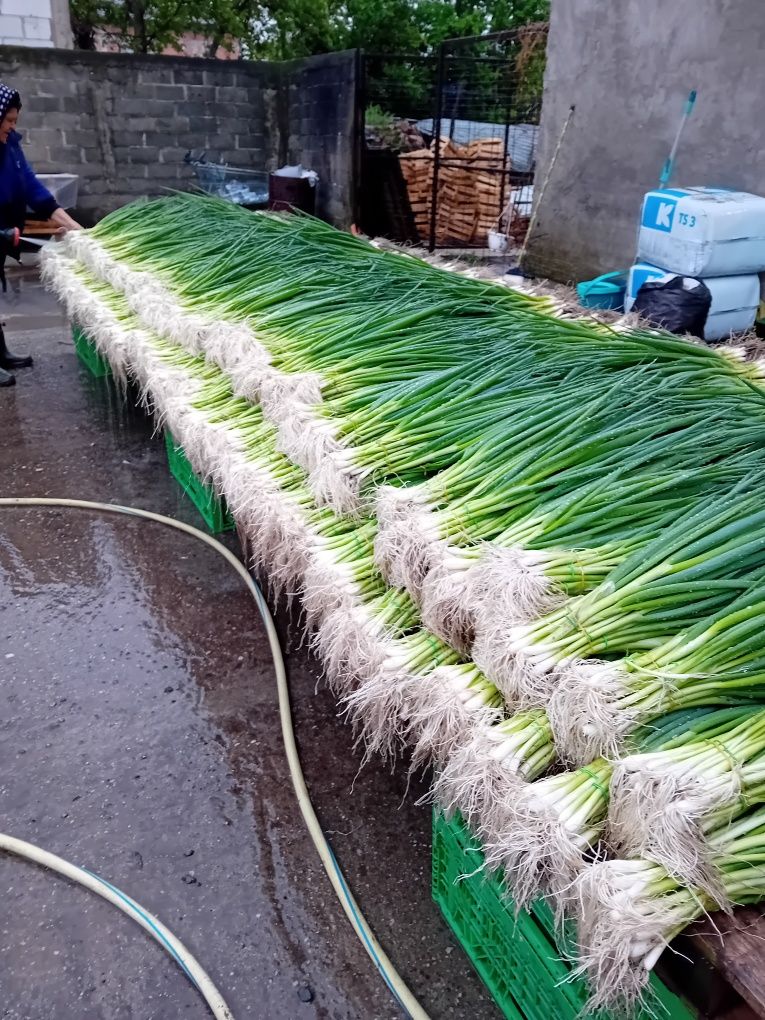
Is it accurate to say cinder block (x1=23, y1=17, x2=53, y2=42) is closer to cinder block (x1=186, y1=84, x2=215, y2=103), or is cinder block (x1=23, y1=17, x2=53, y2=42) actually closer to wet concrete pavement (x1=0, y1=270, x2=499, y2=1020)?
cinder block (x1=186, y1=84, x2=215, y2=103)

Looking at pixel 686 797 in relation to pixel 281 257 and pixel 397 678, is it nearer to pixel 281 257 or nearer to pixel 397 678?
pixel 397 678

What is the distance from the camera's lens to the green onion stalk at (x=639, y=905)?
1.03m

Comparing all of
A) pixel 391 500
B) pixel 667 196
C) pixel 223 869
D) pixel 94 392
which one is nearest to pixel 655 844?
pixel 391 500

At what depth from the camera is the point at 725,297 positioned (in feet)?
13.6

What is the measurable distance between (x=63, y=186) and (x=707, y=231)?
644 centimetres

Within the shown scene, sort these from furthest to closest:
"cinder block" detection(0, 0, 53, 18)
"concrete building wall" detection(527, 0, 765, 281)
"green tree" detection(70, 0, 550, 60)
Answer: "green tree" detection(70, 0, 550, 60) < "cinder block" detection(0, 0, 53, 18) < "concrete building wall" detection(527, 0, 765, 281)

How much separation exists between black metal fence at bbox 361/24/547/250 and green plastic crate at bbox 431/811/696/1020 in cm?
696

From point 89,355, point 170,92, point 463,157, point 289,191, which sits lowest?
point 89,355

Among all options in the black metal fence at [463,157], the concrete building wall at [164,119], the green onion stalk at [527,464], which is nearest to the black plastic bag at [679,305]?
the green onion stalk at [527,464]

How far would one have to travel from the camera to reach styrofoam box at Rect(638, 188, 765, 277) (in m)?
3.96

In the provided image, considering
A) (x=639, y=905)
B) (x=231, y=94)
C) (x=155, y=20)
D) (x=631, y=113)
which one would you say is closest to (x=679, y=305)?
(x=631, y=113)

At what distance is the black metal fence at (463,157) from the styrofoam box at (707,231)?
11.9ft

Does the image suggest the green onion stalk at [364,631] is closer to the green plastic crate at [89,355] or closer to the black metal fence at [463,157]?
the green plastic crate at [89,355]

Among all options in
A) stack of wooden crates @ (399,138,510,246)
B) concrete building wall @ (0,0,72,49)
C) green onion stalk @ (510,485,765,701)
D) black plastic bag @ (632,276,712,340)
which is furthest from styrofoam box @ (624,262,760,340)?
concrete building wall @ (0,0,72,49)
